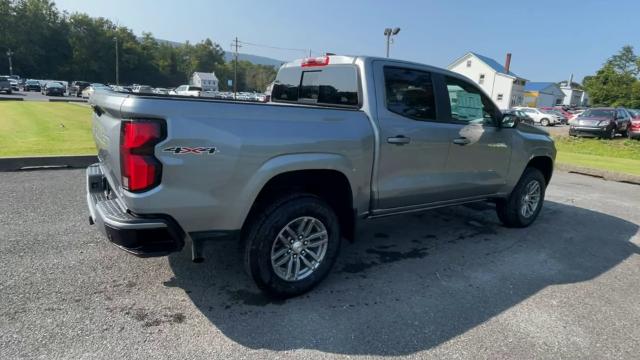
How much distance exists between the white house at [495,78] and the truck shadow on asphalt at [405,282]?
2321 inches

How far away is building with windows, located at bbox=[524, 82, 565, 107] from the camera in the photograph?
7112 cm

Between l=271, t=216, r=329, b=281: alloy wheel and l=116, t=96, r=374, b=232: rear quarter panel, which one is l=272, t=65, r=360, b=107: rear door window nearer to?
l=116, t=96, r=374, b=232: rear quarter panel

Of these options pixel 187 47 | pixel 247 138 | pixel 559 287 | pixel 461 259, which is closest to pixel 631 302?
pixel 559 287

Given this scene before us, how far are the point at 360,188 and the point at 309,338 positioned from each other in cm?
134

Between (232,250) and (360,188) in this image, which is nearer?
(360,188)

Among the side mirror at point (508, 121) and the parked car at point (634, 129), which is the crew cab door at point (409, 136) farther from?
the parked car at point (634, 129)

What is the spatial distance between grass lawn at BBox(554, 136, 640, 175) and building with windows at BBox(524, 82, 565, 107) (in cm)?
5859

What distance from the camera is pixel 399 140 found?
12.1 ft

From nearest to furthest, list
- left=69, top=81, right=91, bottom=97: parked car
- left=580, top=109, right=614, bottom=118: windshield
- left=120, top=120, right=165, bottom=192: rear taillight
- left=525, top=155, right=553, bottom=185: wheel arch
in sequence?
1. left=120, top=120, right=165, bottom=192: rear taillight
2. left=525, top=155, right=553, bottom=185: wheel arch
3. left=580, top=109, right=614, bottom=118: windshield
4. left=69, top=81, right=91, bottom=97: parked car

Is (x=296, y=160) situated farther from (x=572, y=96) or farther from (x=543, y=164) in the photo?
(x=572, y=96)

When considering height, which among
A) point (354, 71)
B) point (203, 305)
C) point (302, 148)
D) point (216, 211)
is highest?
point (354, 71)

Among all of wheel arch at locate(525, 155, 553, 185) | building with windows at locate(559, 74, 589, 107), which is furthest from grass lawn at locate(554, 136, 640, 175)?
building with windows at locate(559, 74, 589, 107)

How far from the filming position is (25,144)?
28.7ft

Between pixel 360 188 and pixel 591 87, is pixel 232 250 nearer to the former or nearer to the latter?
pixel 360 188
